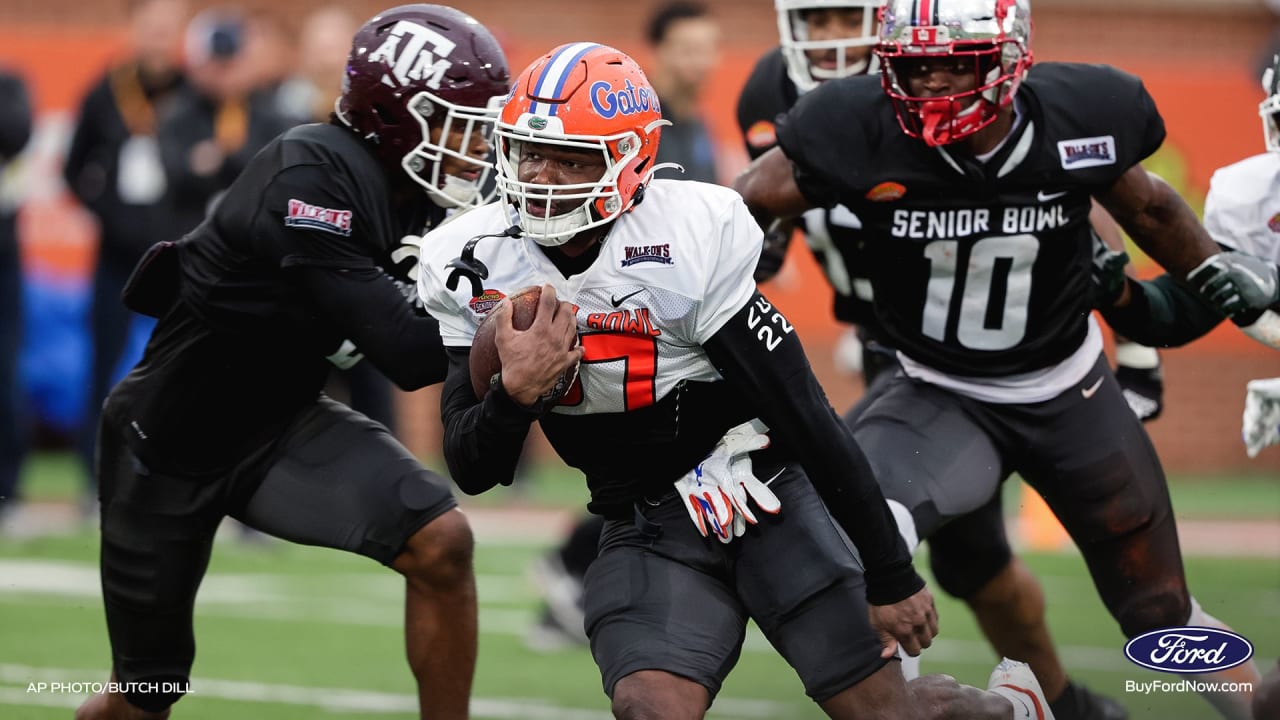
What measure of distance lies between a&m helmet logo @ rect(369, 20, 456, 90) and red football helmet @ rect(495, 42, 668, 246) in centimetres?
68

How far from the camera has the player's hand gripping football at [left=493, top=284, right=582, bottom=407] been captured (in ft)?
10.9

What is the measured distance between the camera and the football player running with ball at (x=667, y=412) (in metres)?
3.50

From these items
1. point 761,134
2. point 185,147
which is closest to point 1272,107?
point 761,134

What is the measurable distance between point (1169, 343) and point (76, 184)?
5.97 m

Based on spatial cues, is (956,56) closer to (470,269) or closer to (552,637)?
(470,269)

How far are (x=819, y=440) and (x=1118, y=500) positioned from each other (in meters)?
1.18

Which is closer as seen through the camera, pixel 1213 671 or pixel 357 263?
pixel 357 263

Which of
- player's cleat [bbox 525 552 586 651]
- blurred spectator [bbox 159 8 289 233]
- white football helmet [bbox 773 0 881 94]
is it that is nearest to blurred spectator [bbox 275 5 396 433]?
blurred spectator [bbox 159 8 289 233]

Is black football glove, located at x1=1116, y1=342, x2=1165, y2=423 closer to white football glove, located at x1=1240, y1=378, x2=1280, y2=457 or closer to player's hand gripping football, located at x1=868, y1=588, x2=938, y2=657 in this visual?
white football glove, located at x1=1240, y1=378, x2=1280, y2=457

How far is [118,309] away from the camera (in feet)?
28.1

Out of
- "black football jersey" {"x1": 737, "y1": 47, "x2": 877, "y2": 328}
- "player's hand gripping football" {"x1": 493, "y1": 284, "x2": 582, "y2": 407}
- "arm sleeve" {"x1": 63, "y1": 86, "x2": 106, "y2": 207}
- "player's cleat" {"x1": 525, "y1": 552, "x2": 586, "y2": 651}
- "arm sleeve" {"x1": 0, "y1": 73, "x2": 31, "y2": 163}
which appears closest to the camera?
"player's hand gripping football" {"x1": 493, "y1": 284, "x2": 582, "y2": 407}

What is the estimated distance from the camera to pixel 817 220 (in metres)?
5.01

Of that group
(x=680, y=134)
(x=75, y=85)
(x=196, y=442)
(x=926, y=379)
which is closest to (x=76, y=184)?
(x=75, y=85)

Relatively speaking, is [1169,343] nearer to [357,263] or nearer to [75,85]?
[357,263]
